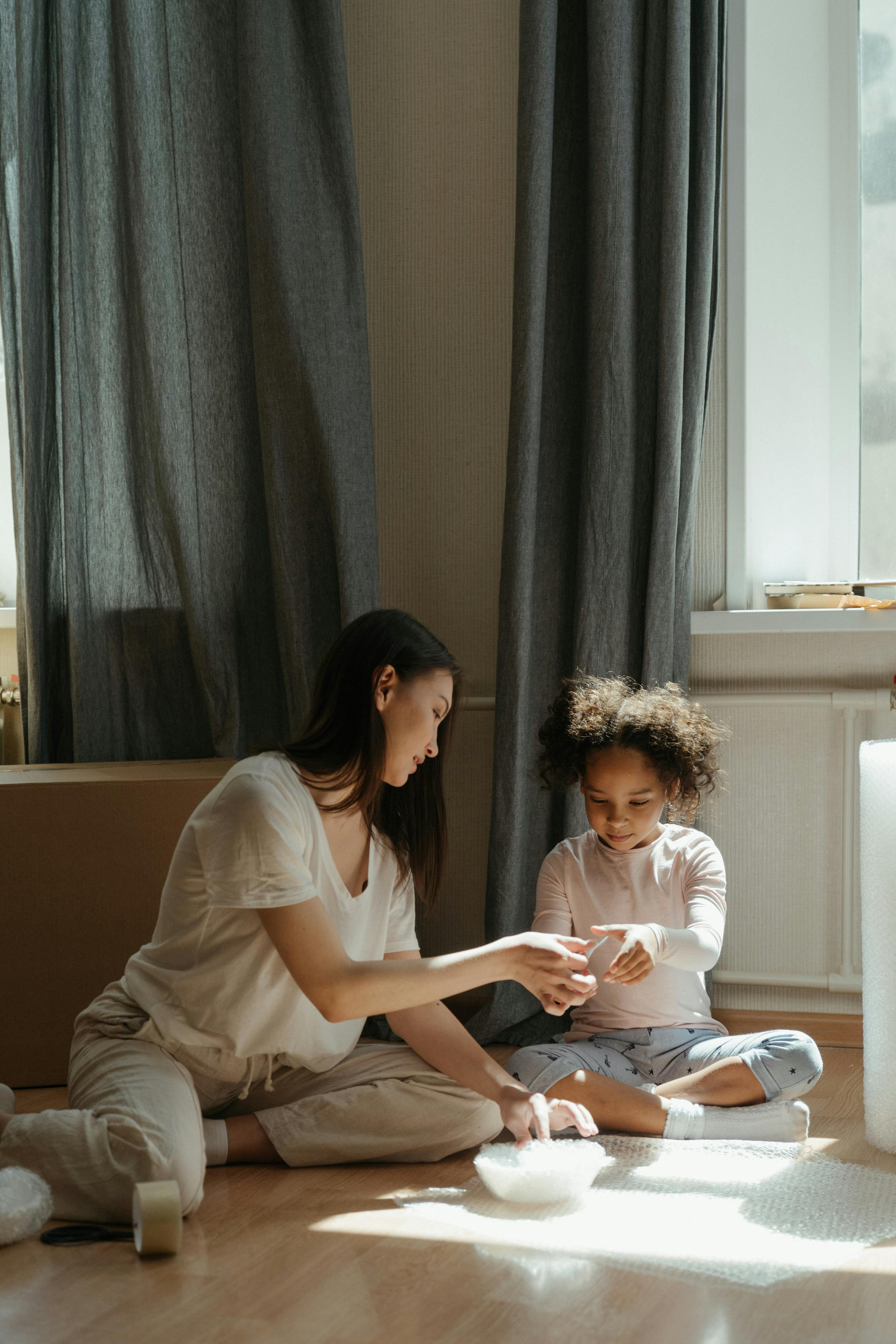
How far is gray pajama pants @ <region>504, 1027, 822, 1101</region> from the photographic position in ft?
5.17

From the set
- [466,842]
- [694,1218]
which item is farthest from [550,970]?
[466,842]

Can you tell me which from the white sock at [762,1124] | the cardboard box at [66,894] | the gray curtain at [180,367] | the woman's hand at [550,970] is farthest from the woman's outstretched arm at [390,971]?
the gray curtain at [180,367]

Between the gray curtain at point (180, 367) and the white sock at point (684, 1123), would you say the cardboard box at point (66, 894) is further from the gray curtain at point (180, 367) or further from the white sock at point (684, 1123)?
the white sock at point (684, 1123)

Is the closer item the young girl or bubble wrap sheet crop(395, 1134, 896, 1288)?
bubble wrap sheet crop(395, 1134, 896, 1288)

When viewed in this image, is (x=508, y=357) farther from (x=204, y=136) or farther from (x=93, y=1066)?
(x=93, y=1066)

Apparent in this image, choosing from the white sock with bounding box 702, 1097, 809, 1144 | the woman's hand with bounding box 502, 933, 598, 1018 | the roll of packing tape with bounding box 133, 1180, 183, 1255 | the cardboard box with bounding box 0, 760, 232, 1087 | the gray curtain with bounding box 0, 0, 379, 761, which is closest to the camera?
the roll of packing tape with bounding box 133, 1180, 183, 1255

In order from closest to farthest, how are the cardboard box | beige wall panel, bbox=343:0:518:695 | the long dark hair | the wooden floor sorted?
the wooden floor < the long dark hair < the cardboard box < beige wall panel, bbox=343:0:518:695

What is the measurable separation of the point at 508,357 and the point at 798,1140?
1.39 m

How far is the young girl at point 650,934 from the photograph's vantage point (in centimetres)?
155

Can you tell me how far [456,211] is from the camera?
87.7 inches

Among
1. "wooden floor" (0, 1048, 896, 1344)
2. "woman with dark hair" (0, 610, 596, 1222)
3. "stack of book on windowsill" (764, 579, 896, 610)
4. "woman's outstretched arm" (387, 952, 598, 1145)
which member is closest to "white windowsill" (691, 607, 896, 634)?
"stack of book on windowsill" (764, 579, 896, 610)

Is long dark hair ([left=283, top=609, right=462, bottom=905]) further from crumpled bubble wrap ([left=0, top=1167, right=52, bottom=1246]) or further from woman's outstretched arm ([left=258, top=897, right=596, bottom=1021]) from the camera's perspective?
crumpled bubble wrap ([left=0, top=1167, right=52, bottom=1246])

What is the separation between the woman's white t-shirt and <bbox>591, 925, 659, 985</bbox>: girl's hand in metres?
0.30

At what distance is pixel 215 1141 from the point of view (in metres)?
1.46
